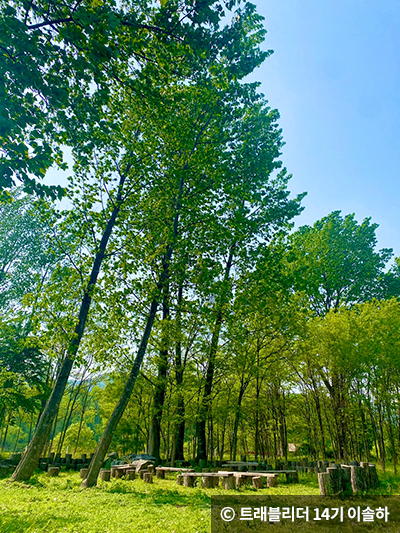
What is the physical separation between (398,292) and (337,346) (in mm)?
10483

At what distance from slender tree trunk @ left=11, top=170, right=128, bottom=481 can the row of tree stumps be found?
24.7 feet

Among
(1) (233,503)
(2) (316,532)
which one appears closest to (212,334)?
(1) (233,503)

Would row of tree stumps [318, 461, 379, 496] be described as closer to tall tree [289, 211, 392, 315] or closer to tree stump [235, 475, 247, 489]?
tree stump [235, 475, 247, 489]

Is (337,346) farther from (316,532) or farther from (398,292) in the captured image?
(316,532)

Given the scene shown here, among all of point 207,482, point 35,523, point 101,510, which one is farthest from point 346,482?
point 35,523

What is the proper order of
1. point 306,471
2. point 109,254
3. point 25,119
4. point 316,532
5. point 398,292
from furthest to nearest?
1. point 398,292
2. point 306,471
3. point 109,254
4. point 316,532
5. point 25,119

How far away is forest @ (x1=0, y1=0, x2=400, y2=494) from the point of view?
17.2 feet

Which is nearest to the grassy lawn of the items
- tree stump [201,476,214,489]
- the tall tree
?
tree stump [201,476,214,489]

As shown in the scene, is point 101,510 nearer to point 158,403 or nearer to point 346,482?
point 346,482

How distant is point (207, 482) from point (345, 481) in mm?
4049

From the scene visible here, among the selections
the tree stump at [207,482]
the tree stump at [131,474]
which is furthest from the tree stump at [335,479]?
the tree stump at [131,474]

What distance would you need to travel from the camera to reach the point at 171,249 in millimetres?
12094

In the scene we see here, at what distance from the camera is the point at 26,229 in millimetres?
21531

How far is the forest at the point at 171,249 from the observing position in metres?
5.25
